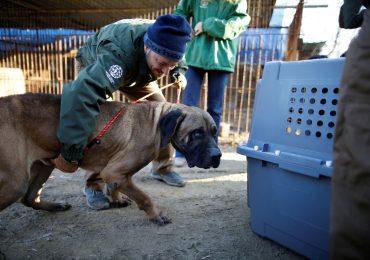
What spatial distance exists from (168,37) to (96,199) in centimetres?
181

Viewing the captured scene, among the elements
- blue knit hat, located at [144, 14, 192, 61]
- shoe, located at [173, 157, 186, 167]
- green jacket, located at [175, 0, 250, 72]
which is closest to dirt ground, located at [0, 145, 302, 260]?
shoe, located at [173, 157, 186, 167]

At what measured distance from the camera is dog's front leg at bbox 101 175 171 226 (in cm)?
281

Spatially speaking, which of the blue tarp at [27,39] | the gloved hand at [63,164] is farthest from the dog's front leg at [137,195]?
the blue tarp at [27,39]

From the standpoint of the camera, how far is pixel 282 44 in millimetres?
8078

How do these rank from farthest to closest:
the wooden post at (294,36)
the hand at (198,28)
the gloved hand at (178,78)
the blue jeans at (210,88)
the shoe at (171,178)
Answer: the wooden post at (294,36)
the blue jeans at (210,88)
the hand at (198,28)
the shoe at (171,178)
the gloved hand at (178,78)

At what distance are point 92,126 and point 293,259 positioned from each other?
6.17 feet

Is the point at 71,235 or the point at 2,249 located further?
the point at 71,235

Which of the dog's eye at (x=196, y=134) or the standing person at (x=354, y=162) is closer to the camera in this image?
the standing person at (x=354, y=162)

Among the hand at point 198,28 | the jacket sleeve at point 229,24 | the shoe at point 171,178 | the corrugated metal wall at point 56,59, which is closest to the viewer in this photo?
the shoe at point 171,178

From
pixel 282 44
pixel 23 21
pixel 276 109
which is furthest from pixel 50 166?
pixel 23 21

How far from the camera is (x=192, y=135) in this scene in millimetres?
2855

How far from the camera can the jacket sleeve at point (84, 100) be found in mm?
2422

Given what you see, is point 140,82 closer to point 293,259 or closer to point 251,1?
point 293,259

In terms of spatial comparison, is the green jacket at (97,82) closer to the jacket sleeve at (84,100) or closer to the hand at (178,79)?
the jacket sleeve at (84,100)
